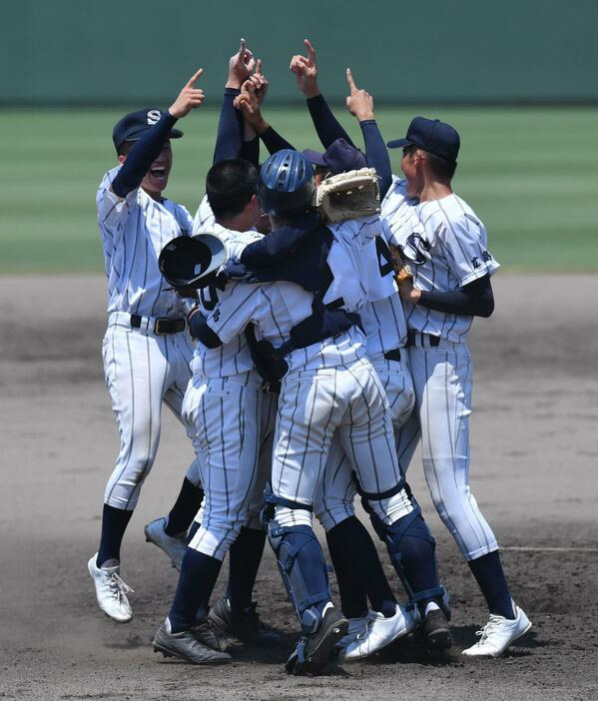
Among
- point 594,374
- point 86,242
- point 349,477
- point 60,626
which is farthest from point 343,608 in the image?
point 86,242

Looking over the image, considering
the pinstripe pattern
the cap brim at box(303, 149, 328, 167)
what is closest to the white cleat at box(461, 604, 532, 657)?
the pinstripe pattern

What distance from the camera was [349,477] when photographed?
3904 millimetres

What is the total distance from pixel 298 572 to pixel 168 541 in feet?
3.36

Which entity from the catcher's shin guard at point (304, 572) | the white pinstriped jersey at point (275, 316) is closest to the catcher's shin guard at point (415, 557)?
the catcher's shin guard at point (304, 572)

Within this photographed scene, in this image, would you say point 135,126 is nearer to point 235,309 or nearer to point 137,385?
point 137,385

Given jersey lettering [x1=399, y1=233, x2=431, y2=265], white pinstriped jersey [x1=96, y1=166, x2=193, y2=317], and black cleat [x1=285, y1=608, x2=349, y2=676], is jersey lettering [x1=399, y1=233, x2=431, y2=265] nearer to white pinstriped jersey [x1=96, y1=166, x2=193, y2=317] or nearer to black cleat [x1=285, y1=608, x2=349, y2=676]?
white pinstriped jersey [x1=96, y1=166, x2=193, y2=317]

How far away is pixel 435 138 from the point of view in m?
3.91

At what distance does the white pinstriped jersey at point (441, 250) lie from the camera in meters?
3.86

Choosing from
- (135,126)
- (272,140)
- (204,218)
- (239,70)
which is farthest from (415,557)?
(135,126)

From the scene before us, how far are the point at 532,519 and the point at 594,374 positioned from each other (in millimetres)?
2444

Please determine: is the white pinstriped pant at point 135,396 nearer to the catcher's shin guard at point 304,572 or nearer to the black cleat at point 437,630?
the catcher's shin guard at point 304,572

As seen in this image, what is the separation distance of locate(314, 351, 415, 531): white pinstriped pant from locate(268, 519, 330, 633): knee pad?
0.21 m

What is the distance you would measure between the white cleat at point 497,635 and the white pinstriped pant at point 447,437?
0.70 feet

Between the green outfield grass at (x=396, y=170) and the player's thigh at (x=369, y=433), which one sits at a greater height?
the green outfield grass at (x=396, y=170)
